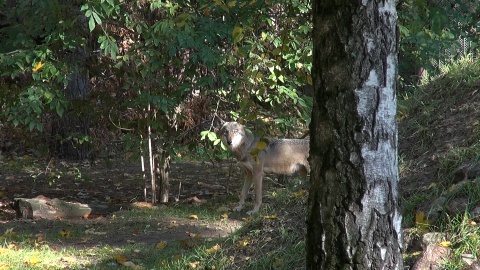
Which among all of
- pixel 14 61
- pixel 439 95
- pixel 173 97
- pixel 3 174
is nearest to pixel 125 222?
pixel 173 97

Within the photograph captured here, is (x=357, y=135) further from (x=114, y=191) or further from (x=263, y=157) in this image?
(x=114, y=191)

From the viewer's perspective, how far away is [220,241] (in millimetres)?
7000

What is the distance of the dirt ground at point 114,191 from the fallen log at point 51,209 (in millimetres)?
239

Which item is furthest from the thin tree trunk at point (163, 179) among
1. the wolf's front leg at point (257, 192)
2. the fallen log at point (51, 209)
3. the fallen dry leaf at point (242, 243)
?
the fallen dry leaf at point (242, 243)

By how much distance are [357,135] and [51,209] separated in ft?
24.5

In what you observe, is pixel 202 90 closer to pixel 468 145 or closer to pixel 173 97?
pixel 173 97

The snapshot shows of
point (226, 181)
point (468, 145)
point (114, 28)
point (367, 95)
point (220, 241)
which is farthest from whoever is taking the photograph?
point (226, 181)

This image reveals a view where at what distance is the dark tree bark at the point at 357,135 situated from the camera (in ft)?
Answer: 11.6

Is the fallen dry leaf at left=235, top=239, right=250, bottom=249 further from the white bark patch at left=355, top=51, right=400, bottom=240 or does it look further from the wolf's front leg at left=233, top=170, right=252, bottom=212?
the wolf's front leg at left=233, top=170, right=252, bottom=212

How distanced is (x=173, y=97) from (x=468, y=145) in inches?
170

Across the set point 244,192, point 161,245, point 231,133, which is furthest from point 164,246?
point 244,192

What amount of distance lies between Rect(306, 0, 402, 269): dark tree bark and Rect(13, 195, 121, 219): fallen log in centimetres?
714

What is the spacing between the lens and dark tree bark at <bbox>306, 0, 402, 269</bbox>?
3.53 metres

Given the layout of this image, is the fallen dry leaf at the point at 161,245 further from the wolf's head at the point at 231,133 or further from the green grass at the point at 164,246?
the wolf's head at the point at 231,133
